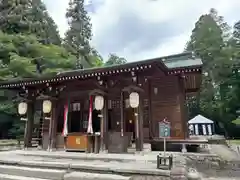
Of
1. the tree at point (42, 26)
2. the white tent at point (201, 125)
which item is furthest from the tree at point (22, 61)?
the white tent at point (201, 125)

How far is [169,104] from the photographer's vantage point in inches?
371

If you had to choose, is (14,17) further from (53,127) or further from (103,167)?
(103,167)

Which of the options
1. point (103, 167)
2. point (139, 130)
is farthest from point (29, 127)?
point (103, 167)

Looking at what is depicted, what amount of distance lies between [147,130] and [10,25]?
21.4 metres


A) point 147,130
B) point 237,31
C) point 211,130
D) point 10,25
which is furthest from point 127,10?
point 237,31

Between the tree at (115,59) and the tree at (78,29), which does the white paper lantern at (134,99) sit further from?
the tree at (115,59)

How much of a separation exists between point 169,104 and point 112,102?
2.60m

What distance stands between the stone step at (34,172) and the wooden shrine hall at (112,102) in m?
2.86

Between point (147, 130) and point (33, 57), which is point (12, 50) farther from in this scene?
point (147, 130)

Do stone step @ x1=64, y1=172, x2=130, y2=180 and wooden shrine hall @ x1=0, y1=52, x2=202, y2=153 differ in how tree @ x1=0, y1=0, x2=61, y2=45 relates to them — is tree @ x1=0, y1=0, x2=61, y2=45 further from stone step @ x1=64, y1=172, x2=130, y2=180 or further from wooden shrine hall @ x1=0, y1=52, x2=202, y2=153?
stone step @ x1=64, y1=172, x2=130, y2=180

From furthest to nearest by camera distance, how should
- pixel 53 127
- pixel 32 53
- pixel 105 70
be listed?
pixel 32 53
pixel 53 127
pixel 105 70

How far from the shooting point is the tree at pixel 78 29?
103 ft

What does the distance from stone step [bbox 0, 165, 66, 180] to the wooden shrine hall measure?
286 cm

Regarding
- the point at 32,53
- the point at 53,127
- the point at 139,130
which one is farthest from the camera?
the point at 32,53
